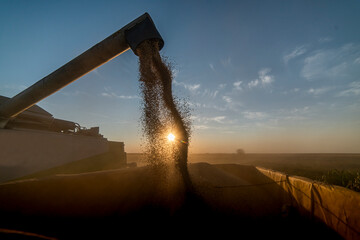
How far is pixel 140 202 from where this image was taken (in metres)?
3.17

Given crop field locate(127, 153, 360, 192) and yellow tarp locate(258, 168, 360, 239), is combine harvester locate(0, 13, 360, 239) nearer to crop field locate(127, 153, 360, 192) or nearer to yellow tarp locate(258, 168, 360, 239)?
yellow tarp locate(258, 168, 360, 239)

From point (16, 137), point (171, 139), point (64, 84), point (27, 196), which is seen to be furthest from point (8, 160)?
point (171, 139)

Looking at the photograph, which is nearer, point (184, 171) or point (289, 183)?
point (184, 171)

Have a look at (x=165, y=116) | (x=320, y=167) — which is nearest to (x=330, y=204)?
(x=165, y=116)

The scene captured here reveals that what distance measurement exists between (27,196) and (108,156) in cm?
626

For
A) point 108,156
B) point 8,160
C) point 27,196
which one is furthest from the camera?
point 108,156

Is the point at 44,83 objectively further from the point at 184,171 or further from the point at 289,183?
the point at 289,183

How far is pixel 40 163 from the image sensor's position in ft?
17.9

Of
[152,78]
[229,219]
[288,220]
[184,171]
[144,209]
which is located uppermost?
[152,78]

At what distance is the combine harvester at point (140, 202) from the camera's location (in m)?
2.54

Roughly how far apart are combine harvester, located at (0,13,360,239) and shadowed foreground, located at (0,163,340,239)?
0.05 ft

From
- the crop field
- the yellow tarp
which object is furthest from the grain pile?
the yellow tarp

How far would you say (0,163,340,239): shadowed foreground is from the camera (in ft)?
8.32

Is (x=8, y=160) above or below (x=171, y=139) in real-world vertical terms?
below
